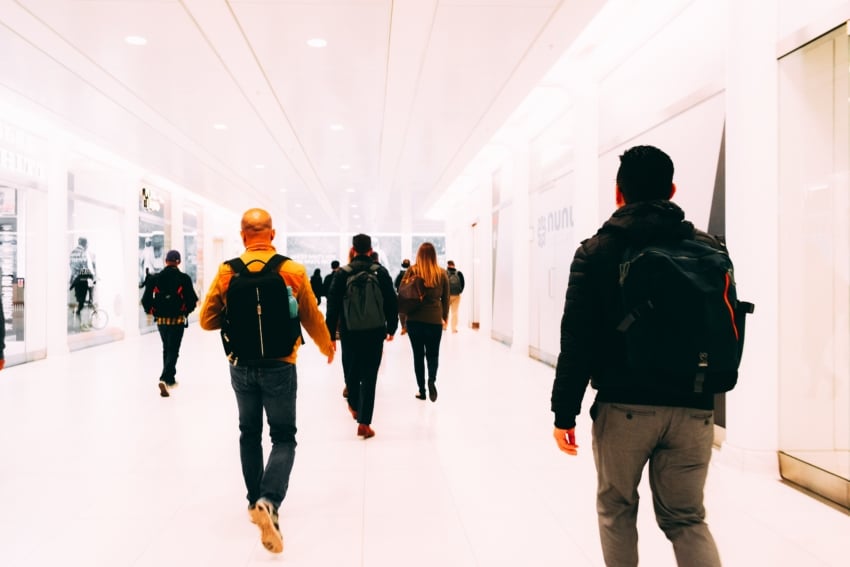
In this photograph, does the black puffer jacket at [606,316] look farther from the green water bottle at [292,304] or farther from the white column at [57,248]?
the white column at [57,248]

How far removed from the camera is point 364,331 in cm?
505

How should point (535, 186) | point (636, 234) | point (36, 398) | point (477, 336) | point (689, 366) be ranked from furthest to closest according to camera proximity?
1. point (477, 336)
2. point (535, 186)
3. point (36, 398)
4. point (636, 234)
5. point (689, 366)

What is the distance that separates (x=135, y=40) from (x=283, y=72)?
1.70 m

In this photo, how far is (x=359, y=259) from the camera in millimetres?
5246

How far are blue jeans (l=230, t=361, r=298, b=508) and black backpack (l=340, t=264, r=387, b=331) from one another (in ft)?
5.94

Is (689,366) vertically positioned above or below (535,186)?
below

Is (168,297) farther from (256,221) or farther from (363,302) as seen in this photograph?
(256,221)

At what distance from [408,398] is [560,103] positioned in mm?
4933

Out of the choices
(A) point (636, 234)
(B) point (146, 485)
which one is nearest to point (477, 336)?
(B) point (146, 485)

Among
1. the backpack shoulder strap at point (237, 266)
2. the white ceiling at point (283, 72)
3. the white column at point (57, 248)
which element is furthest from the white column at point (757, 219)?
the white column at point (57, 248)

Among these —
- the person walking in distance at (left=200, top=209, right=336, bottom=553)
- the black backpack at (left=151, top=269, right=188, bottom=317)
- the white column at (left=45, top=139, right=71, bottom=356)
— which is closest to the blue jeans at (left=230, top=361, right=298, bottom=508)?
the person walking in distance at (left=200, top=209, right=336, bottom=553)

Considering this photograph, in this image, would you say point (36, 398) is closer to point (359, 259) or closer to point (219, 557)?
point (359, 259)

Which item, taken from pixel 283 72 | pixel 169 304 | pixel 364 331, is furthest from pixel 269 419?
pixel 283 72

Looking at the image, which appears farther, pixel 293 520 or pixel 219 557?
pixel 293 520
